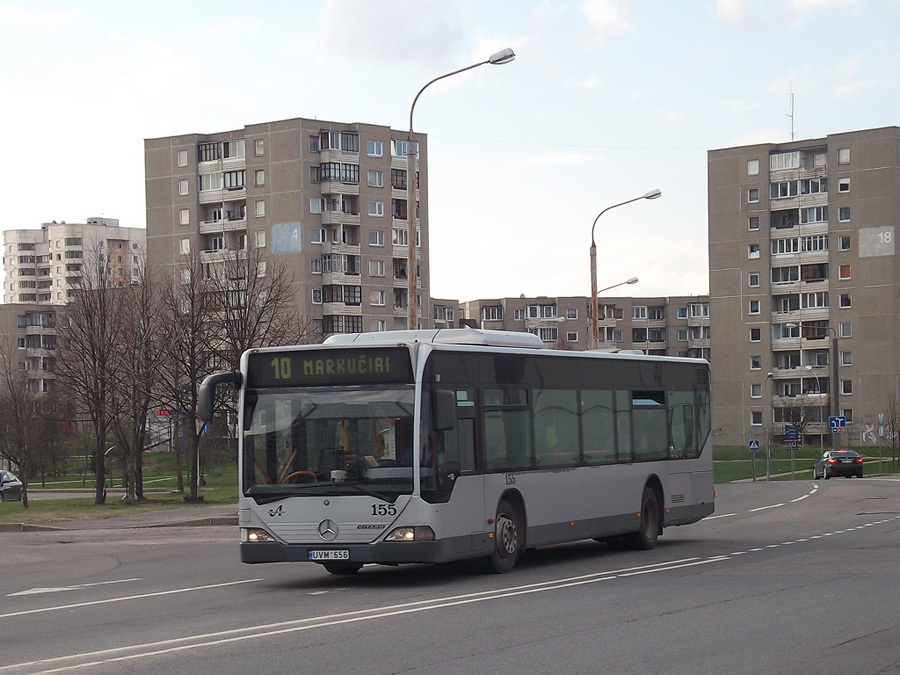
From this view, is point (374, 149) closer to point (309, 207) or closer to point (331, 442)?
point (309, 207)

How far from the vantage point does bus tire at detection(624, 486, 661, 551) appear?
19703 millimetres

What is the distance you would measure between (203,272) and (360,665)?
4093cm

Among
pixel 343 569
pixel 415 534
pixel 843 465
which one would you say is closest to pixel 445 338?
pixel 415 534

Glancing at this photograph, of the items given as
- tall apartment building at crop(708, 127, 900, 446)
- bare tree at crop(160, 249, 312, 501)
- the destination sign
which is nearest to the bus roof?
the destination sign

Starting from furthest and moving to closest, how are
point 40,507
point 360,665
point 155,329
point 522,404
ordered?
point 155,329, point 40,507, point 522,404, point 360,665

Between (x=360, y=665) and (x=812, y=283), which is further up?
(x=812, y=283)

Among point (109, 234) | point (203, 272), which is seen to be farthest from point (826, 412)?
point (109, 234)

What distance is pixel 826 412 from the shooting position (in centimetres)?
10181

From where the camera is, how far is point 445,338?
16.4 meters

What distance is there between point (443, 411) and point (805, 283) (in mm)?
93057

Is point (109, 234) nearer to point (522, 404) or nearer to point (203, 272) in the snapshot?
point (203, 272)

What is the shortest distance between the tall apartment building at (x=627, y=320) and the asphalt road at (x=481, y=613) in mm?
133026

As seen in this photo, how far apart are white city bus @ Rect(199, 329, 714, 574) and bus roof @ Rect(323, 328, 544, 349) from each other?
0.02 metres

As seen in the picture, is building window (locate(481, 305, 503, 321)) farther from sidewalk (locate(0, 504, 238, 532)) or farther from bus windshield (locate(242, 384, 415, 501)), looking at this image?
bus windshield (locate(242, 384, 415, 501))
